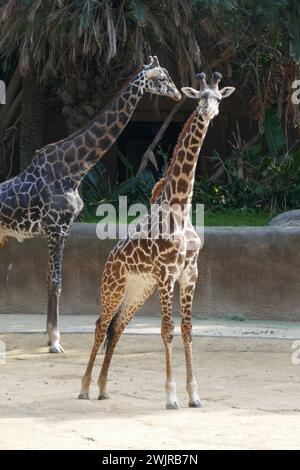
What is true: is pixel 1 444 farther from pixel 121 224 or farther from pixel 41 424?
pixel 121 224

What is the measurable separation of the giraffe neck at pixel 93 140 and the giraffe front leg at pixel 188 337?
350 centimetres

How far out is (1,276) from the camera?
14203 mm

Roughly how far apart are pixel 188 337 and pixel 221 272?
476 centimetres

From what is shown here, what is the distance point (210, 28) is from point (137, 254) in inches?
276

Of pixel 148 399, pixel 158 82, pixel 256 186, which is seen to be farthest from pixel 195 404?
pixel 256 186

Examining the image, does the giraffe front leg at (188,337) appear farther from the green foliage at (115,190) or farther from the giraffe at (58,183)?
the green foliage at (115,190)

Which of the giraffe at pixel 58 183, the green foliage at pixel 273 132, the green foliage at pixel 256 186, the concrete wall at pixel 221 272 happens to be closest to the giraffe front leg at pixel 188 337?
the giraffe at pixel 58 183

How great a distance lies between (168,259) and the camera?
8.91m

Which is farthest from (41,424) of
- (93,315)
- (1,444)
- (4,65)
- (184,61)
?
(4,65)

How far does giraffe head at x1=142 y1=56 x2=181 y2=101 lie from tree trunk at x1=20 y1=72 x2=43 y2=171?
5263 millimetres

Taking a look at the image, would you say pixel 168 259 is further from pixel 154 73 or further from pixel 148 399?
pixel 154 73

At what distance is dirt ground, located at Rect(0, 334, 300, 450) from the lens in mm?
7516

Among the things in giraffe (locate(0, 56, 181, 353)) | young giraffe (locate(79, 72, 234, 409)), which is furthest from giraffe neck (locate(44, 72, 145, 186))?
young giraffe (locate(79, 72, 234, 409))

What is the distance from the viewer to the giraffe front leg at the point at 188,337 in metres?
8.84
